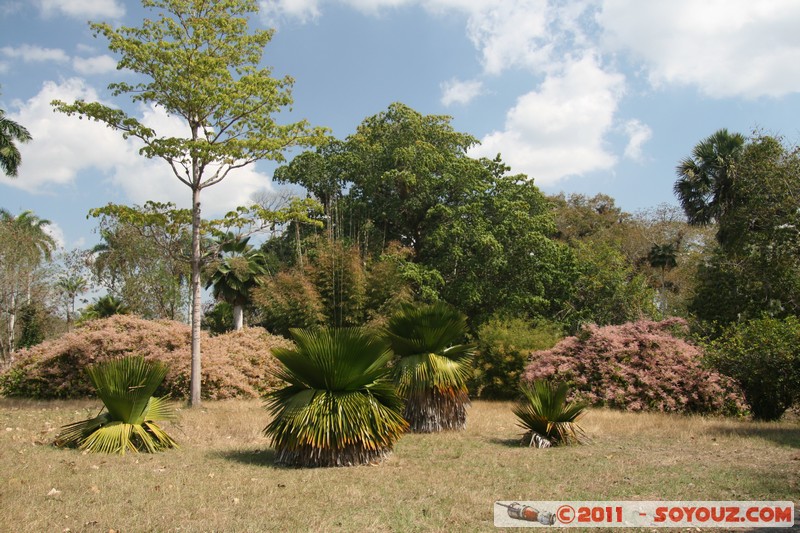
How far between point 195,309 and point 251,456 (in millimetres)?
7731

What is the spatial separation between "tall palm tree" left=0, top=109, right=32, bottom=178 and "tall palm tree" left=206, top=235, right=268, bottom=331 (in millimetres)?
10293

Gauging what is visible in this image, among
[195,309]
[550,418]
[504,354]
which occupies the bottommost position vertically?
[550,418]

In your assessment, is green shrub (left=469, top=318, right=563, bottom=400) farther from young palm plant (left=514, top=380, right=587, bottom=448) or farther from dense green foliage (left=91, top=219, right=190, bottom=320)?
dense green foliage (left=91, top=219, right=190, bottom=320)

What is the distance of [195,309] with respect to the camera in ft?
53.6

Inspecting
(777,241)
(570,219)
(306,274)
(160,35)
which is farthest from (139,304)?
(777,241)

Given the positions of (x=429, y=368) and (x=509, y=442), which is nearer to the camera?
(x=509, y=442)

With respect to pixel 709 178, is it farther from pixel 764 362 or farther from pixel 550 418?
pixel 550 418

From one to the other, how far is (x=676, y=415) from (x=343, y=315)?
12.0 m

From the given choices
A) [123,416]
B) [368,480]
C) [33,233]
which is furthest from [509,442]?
[33,233]

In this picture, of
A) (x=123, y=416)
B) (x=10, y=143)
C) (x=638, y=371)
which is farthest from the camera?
(x=10, y=143)

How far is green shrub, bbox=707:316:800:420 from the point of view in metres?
13.5

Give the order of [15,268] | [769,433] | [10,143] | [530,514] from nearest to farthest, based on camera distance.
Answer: [530,514] → [769,433] → [10,143] → [15,268]

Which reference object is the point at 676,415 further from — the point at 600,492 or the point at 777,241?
the point at 600,492

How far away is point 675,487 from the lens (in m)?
7.18
